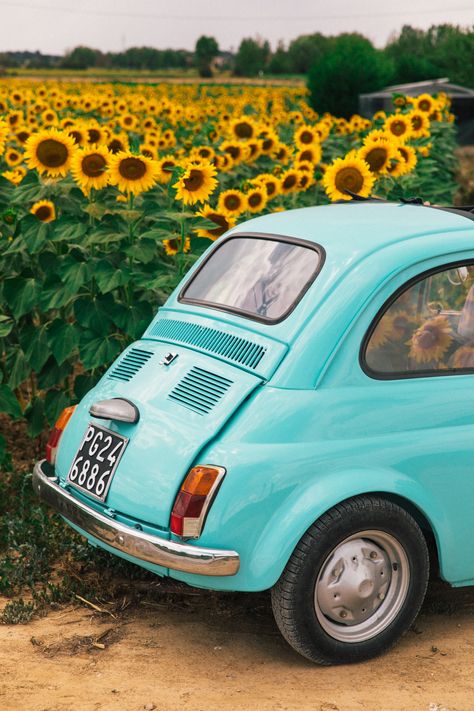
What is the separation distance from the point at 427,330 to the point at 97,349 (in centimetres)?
222

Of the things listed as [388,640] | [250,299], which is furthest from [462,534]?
[250,299]

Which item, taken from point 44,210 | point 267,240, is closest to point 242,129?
point 44,210

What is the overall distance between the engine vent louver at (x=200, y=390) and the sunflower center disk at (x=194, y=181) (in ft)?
6.57

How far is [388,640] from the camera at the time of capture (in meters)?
4.07

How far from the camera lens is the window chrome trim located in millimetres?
4156

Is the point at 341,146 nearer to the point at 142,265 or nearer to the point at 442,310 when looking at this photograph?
the point at 142,265

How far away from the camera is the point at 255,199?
22.2 ft

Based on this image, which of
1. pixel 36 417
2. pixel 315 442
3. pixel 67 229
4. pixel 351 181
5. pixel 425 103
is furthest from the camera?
pixel 425 103

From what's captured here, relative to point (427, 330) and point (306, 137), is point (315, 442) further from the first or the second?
point (306, 137)

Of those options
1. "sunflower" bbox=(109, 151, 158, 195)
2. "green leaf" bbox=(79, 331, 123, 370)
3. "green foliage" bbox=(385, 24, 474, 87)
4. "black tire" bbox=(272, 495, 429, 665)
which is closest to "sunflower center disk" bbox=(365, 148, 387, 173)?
"sunflower" bbox=(109, 151, 158, 195)

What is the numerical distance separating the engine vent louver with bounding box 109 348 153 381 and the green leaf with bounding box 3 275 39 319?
136 centimetres

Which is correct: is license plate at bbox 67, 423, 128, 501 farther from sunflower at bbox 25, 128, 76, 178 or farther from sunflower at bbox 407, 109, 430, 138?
sunflower at bbox 407, 109, 430, 138

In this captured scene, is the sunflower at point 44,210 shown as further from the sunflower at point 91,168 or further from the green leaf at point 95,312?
the green leaf at point 95,312

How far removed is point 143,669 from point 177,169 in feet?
9.47
